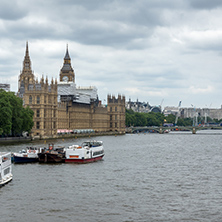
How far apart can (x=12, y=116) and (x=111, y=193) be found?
245ft

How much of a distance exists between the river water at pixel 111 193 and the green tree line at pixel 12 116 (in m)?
43.6

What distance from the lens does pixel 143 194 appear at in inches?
1677

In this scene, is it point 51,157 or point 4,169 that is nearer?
point 4,169

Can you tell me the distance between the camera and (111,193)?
4297cm

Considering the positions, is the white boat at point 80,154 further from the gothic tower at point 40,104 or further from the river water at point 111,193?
the gothic tower at point 40,104

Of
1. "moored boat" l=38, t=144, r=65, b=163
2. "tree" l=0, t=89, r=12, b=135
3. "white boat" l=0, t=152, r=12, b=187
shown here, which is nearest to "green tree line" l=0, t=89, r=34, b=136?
"tree" l=0, t=89, r=12, b=135

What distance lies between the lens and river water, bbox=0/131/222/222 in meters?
35.4

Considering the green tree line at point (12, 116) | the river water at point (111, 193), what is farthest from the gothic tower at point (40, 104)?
the river water at point (111, 193)

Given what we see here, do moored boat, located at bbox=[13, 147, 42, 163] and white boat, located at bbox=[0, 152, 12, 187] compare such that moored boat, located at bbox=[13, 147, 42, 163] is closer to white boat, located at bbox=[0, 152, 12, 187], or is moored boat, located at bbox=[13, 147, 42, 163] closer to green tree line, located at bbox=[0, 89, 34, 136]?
white boat, located at bbox=[0, 152, 12, 187]

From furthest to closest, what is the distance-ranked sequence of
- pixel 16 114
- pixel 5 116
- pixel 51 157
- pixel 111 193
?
pixel 16 114
pixel 5 116
pixel 51 157
pixel 111 193

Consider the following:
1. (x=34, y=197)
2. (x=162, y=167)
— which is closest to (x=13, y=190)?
(x=34, y=197)

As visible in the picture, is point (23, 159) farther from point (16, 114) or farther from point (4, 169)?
point (16, 114)

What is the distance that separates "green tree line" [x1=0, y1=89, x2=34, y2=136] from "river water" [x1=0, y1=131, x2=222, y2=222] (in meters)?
43.6

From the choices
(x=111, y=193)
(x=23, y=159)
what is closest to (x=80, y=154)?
(x=23, y=159)
